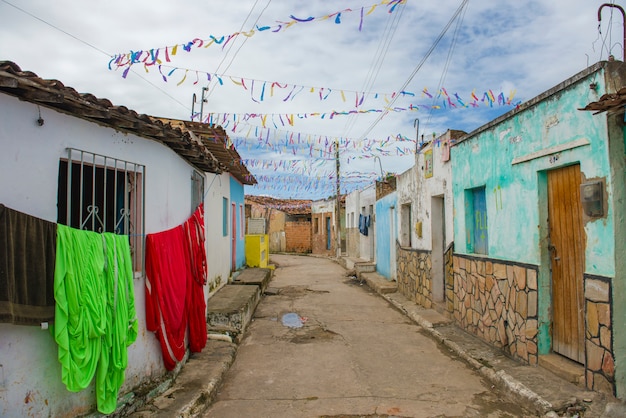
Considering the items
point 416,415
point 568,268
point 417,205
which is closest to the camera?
point 416,415

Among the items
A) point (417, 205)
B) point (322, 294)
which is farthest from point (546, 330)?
point (322, 294)

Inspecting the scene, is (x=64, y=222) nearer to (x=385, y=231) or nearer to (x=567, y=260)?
(x=567, y=260)

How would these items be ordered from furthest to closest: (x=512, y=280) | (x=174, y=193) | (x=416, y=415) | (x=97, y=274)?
(x=512, y=280) < (x=174, y=193) < (x=416, y=415) < (x=97, y=274)

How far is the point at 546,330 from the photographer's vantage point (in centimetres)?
560

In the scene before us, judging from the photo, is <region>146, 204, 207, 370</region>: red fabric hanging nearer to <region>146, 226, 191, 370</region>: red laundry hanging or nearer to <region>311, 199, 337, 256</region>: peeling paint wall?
<region>146, 226, 191, 370</region>: red laundry hanging

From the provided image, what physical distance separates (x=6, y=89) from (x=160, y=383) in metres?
3.30

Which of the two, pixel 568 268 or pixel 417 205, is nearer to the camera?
pixel 568 268

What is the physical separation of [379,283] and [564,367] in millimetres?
8923

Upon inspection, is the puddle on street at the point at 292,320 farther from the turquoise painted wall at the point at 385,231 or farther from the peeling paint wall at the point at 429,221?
the turquoise painted wall at the point at 385,231

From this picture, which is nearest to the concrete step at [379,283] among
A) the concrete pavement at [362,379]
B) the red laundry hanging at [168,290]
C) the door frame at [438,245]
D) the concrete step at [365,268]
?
the concrete step at [365,268]

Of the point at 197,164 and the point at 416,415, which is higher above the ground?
the point at 197,164

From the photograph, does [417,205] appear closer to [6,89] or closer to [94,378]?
[94,378]

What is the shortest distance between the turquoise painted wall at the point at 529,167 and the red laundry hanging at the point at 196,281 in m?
4.34

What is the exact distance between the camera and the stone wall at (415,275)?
33.3ft
